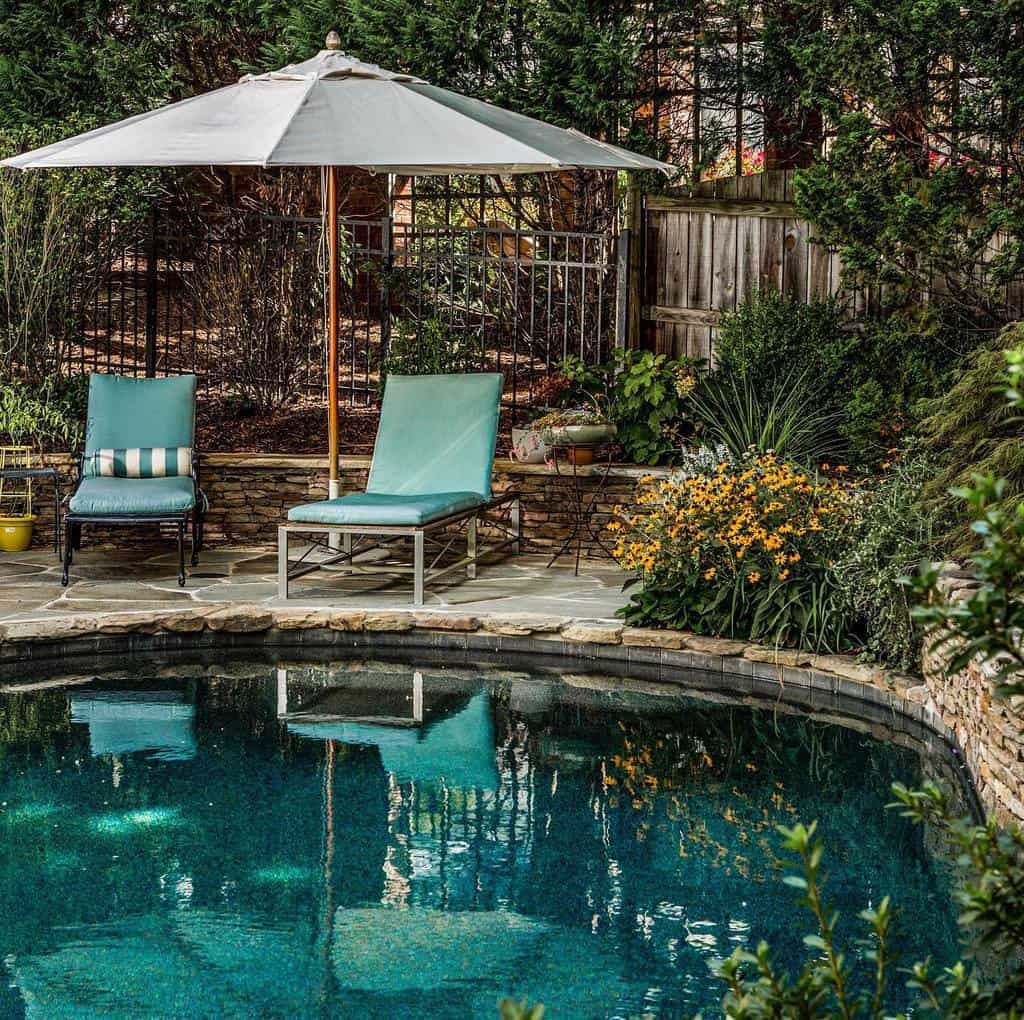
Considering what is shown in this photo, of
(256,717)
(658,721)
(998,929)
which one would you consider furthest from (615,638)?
(998,929)

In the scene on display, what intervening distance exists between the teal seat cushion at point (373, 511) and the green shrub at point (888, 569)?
209 centimetres

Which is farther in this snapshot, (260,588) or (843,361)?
(843,361)

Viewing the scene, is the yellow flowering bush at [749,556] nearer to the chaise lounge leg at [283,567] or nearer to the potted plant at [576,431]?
the potted plant at [576,431]

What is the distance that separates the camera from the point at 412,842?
526 centimetres

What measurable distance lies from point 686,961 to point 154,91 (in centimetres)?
851

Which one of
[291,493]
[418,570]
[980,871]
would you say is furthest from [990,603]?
[291,493]

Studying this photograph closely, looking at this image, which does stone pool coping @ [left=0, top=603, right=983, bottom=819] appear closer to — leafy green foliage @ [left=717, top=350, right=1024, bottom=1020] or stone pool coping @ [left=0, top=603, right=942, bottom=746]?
stone pool coping @ [left=0, top=603, right=942, bottom=746]

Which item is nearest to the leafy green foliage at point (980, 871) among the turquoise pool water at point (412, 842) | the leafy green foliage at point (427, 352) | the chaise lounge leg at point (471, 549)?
the turquoise pool water at point (412, 842)

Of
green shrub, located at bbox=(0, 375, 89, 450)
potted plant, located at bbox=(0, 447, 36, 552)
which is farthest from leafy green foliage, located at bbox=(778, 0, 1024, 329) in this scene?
potted plant, located at bbox=(0, 447, 36, 552)

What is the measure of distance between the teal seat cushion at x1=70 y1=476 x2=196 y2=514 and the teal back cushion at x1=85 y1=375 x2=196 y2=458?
46cm

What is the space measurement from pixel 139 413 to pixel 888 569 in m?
4.42

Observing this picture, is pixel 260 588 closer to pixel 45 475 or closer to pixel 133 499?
pixel 133 499

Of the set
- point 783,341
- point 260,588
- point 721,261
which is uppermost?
point 721,261

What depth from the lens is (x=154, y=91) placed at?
11.1 meters
